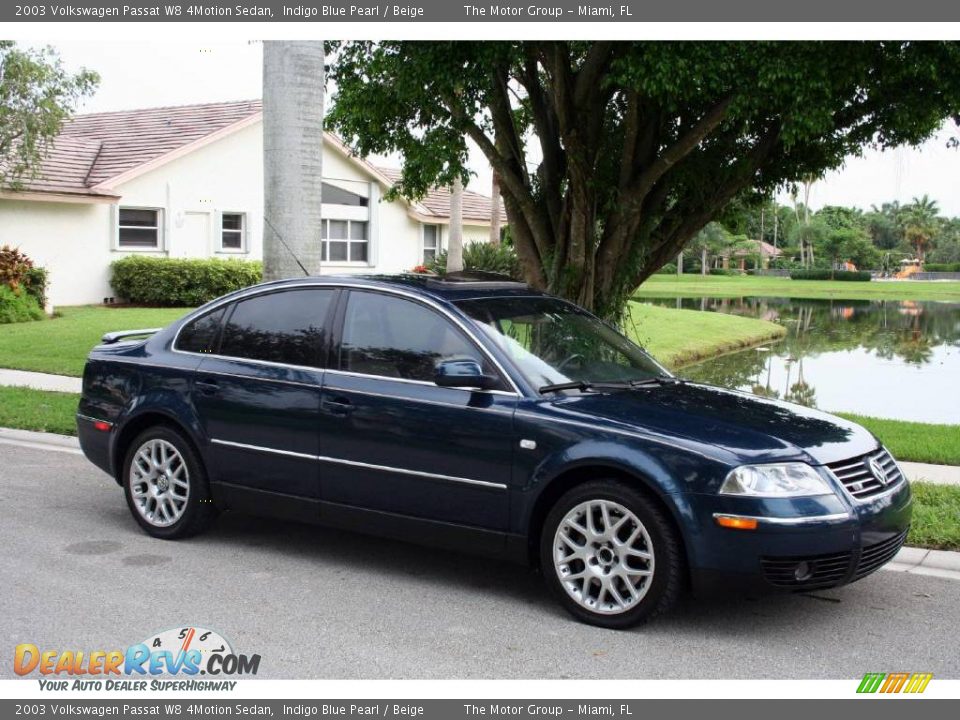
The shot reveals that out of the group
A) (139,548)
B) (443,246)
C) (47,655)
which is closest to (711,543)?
(47,655)

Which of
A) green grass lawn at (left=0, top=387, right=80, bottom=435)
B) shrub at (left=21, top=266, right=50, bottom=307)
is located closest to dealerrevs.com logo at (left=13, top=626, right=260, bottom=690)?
green grass lawn at (left=0, top=387, right=80, bottom=435)

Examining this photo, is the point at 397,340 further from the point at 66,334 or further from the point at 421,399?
the point at 66,334

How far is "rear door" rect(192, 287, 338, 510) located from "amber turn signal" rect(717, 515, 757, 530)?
2418 millimetres

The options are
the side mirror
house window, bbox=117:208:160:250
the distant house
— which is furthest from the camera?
the distant house

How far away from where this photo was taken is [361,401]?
6.39 meters

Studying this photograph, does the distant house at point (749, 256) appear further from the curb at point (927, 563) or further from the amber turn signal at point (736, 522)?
the amber turn signal at point (736, 522)

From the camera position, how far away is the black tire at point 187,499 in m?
7.07

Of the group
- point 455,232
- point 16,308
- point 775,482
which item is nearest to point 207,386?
point 775,482

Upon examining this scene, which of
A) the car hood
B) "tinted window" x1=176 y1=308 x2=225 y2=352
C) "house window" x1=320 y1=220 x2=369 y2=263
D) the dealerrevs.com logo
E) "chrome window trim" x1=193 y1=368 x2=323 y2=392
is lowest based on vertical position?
the dealerrevs.com logo

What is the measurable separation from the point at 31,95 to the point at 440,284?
62.7 feet

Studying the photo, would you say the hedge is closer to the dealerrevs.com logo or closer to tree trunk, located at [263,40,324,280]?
tree trunk, located at [263,40,324,280]

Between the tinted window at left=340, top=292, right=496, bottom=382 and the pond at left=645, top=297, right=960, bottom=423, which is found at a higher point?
the tinted window at left=340, top=292, right=496, bottom=382

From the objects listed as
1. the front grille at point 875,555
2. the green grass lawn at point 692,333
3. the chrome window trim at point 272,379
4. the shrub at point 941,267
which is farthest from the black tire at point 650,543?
the shrub at point 941,267

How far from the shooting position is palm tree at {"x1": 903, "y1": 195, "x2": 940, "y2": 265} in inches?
4675
